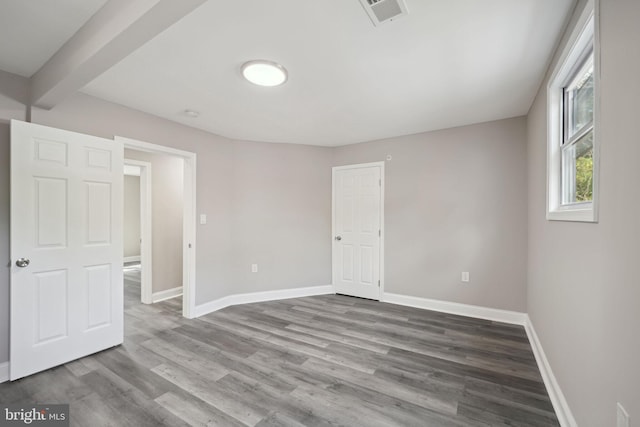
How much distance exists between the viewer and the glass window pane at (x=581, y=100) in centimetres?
159

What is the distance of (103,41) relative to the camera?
151cm

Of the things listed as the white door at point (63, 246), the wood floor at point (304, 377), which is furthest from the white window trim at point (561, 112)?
the white door at point (63, 246)

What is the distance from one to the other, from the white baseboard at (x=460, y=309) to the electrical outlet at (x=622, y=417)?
245cm

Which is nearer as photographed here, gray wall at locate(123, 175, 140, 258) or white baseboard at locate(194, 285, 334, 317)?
white baseboard at locate(194, 285, 334, 317)

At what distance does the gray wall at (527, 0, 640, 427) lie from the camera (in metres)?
0.96

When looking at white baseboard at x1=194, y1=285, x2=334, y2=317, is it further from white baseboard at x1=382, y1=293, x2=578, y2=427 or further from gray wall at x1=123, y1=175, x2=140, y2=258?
gray wall at x1=123, y1=175, x2=140, y2=258

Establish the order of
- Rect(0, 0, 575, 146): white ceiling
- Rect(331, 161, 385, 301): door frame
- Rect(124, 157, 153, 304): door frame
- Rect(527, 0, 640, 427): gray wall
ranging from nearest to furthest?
1. Rect(527, 0, 640, 427): gray wall
2. Rect(0, 0, 575, 146): white ceiling
3. Rect(124, 157, 153, 304): door frame
4. Rect(331, 161, 385, 301): door frame

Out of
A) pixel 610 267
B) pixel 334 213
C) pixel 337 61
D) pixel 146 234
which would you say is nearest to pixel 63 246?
pixel 146 234

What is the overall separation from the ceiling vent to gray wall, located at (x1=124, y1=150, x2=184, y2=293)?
358cm

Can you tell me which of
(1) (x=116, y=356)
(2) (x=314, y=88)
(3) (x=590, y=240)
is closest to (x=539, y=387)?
(3) (x=590, y=240)

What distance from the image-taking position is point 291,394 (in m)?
1.95

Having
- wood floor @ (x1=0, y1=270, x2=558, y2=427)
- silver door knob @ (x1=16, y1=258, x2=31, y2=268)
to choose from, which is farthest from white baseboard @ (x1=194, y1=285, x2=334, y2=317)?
silver door knob @ (x1=16, y1=258, x2=31, y2=268)

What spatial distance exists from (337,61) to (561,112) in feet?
5.79

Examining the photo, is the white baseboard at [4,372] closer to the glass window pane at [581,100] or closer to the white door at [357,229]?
the white door at [357,229]
